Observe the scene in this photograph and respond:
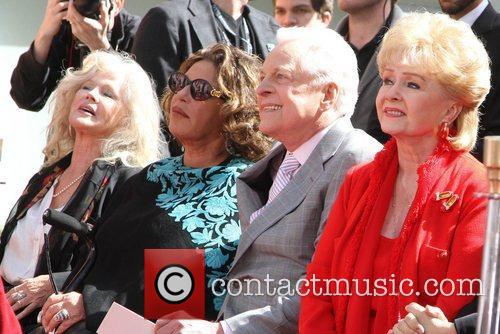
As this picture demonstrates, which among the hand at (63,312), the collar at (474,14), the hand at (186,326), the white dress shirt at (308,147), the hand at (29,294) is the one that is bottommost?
the hand at (29,294)

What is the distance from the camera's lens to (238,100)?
14.5 ft

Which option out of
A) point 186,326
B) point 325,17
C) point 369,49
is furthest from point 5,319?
point 325,17

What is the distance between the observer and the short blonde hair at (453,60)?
321 centimetres

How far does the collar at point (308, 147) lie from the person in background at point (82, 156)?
1228 mm

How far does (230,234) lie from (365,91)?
0.92 meters

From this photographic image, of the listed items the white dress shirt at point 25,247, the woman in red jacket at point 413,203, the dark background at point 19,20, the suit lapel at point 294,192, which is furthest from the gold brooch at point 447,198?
the dark background at point 19,20

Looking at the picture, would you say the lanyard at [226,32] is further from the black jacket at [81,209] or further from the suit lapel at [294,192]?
the suit lapel at [294,192]

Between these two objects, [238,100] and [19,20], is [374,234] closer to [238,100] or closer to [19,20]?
[238,100]

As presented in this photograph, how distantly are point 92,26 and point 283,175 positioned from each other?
2.11 meters

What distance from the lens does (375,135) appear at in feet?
14.6

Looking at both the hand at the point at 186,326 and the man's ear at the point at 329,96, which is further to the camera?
the man's ear at the point at 329,96

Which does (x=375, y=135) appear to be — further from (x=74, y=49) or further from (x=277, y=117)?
(x=74, y=49)

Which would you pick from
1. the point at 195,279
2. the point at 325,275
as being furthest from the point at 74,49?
the point at 325,275

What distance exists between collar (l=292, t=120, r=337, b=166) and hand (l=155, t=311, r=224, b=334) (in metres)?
0.69
